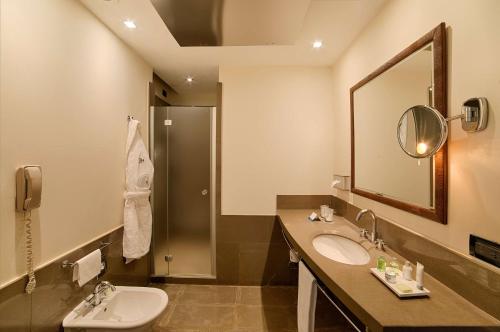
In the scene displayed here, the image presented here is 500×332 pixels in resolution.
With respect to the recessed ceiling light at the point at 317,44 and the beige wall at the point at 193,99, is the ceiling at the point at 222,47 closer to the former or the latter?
the recessed ceiling light at the point at 317,44

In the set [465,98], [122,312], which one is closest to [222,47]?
[465,98]

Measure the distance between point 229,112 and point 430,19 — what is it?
1889 mm

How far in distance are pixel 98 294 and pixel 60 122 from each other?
1.25m

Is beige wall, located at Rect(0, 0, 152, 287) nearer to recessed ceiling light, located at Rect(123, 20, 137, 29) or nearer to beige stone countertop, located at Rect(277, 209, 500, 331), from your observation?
A: recessed ceiling light, located at Rect(123, 20, 137, 29)

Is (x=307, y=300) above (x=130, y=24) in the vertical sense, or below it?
below

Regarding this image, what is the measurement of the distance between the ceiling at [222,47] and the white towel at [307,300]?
5.61ft

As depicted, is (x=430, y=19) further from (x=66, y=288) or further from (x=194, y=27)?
(x=66, y=288)

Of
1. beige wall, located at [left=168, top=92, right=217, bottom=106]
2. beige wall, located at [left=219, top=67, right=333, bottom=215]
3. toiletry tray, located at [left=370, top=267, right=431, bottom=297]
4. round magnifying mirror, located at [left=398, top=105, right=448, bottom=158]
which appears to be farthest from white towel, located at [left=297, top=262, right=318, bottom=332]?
beige wall, located at [left=168, top=92, right=217, bottom=106]

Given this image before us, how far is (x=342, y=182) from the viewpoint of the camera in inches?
91.6

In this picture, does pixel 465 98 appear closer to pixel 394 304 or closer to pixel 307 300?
pixel 394 304

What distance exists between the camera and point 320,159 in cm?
267

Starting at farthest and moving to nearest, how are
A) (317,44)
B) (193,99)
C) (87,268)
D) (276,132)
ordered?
(193,99) < (276,132) < (317,44) < (87,268)

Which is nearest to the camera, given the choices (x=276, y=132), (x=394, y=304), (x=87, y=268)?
(x=394, y=304)

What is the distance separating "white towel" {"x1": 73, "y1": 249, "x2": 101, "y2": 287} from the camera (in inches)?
59.7
